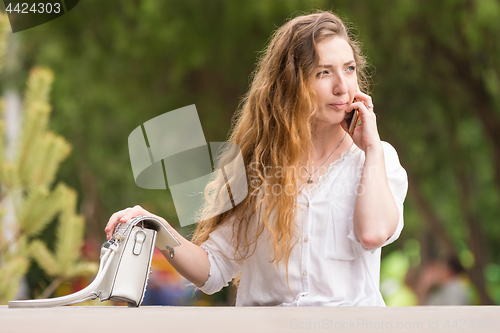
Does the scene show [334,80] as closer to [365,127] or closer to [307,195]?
[365,127]

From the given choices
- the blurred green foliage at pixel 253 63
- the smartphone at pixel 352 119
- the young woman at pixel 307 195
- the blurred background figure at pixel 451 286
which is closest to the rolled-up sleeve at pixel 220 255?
the young woman at pixel 307 195

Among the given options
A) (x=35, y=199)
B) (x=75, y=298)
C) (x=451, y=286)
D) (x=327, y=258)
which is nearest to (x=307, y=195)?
(x=327, y=258)

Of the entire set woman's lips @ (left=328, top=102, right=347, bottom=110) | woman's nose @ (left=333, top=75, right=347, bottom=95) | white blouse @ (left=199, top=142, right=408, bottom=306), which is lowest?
white blouse @ (left=199, top=142, right=408, bottom=306)

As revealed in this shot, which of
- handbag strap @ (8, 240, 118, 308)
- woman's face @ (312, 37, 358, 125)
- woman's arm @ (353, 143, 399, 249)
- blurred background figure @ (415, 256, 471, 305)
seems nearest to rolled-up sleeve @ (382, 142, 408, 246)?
woman's arm @ (353, 143, 399, 249)

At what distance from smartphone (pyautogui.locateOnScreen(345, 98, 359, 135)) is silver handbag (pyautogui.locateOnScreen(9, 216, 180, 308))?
0.76 metres

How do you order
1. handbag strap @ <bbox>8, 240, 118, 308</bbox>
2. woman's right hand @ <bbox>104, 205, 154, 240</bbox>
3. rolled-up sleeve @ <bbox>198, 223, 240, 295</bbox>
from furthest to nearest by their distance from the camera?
rolled-up sleeve @ <bbox>198, 223, 240, 295</bbox> → woman's right hand @ <bbox>104, 205, 154, 240</bbox> → handbag strap @ <bbox>8, 240, 118, 308</bbox>

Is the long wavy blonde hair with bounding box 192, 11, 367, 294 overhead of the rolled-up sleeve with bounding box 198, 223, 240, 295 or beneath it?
overhead

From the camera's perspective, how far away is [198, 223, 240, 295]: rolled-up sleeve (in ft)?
6.37

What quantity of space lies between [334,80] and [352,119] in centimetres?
15

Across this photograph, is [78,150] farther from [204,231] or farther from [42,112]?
[204,231]

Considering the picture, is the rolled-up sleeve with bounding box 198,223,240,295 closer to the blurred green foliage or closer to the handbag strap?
the handbag strap

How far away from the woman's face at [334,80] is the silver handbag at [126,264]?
0.74 m

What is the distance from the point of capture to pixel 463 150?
25.3 ft

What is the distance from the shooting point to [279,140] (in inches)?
77.5
